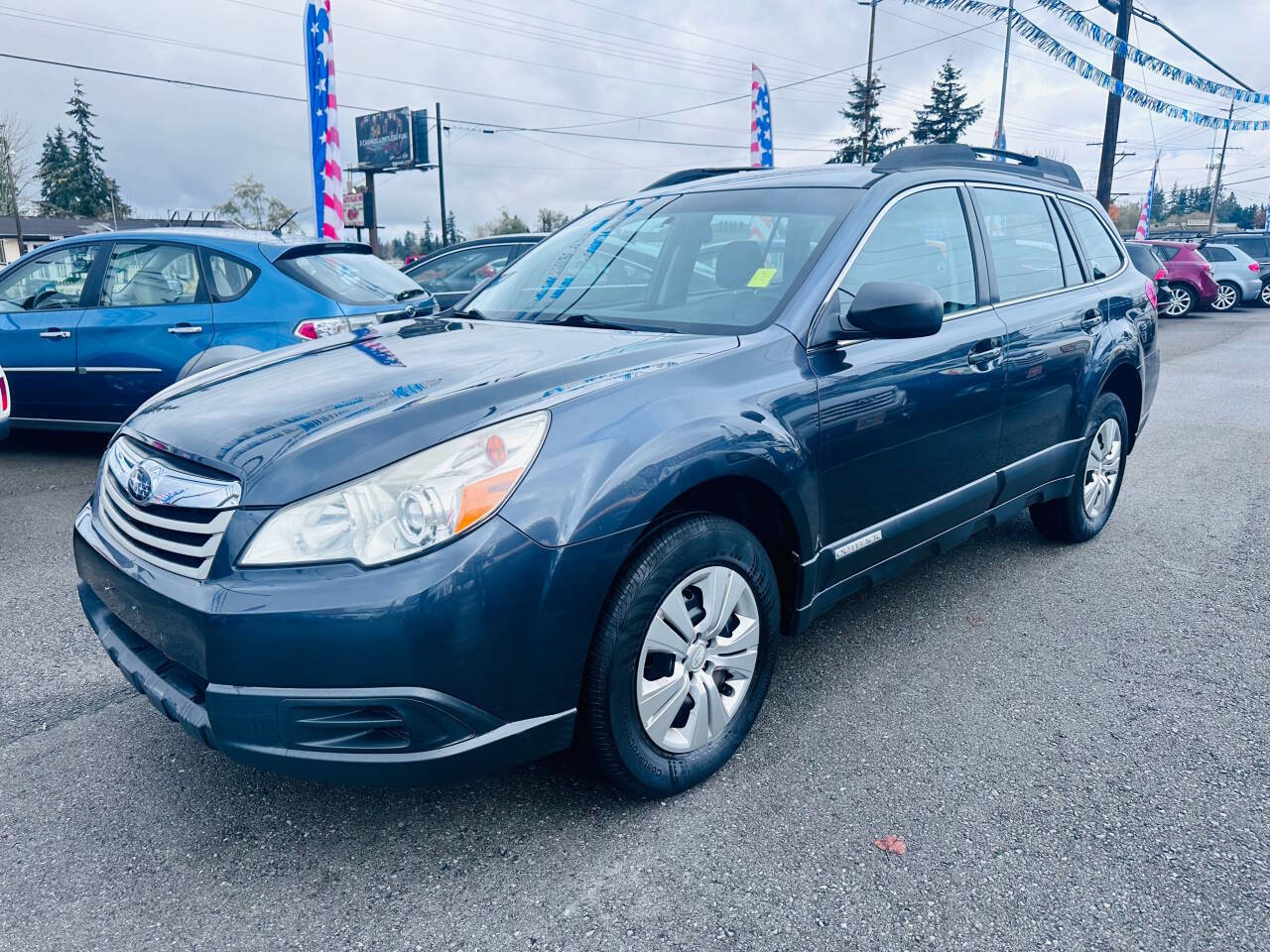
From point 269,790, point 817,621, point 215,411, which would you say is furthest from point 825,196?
point 269,790

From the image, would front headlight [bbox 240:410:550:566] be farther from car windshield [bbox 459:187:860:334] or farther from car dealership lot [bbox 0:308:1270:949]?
car windshield [bbox 459:187:860:334]

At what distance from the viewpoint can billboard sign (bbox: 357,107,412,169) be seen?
46.2 metres

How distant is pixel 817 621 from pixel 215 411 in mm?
2364

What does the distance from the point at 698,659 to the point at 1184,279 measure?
2115cm

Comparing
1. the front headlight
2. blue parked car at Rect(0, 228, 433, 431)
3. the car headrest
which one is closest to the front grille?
the front headlight

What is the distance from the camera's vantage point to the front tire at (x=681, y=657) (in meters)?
2.20

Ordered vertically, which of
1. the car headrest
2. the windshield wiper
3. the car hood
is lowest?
the car hood

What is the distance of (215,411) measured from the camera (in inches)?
94.6

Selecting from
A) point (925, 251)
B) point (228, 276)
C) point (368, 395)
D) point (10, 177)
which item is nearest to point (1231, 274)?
point (925, 251)

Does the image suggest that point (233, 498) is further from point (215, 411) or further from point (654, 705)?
point (654, 705)

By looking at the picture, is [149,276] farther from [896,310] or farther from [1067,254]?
[1067,254]

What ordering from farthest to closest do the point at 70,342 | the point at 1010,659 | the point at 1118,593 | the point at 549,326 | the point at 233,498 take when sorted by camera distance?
the point at 70,342 → the point at 1118,593 → the point at 1010,659 → the point at 549,326 → the point at 233,498

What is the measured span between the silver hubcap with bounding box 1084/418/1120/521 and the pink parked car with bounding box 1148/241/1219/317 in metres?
17.4

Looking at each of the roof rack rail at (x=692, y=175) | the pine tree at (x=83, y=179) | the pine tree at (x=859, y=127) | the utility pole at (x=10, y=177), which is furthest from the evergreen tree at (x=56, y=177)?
the roof rack rail at (x=692, y=175)
